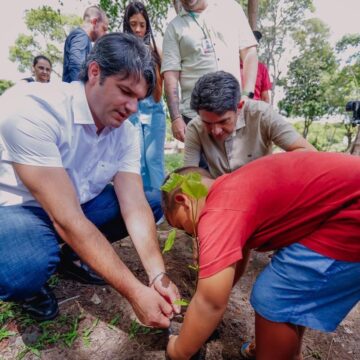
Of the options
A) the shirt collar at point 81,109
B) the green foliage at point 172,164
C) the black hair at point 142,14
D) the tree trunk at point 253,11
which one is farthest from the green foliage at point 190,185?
the green foliage at point 172,164

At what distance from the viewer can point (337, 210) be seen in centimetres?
120

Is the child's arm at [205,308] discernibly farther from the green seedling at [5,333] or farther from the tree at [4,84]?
the tree at [4,84]

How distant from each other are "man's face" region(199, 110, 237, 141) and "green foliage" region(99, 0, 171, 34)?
13.0 feet

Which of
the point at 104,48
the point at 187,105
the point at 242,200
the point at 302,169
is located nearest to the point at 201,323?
the point at 242,200

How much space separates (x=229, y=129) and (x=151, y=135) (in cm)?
117

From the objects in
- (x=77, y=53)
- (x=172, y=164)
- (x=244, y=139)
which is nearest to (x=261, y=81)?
(x=244, y=139)

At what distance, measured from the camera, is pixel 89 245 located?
1304 millimetres

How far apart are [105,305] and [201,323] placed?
85cm

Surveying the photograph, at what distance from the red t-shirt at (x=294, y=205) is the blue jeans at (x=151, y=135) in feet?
6.19

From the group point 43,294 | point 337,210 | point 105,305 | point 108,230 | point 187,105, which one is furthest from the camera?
point 187,105

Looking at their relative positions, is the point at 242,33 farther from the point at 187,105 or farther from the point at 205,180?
the point at 205,180

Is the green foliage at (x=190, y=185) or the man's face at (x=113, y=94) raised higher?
the man's face at (x=113, y=94)

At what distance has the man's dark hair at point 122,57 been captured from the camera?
4.69 ft

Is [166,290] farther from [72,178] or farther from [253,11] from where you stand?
[253,11]
